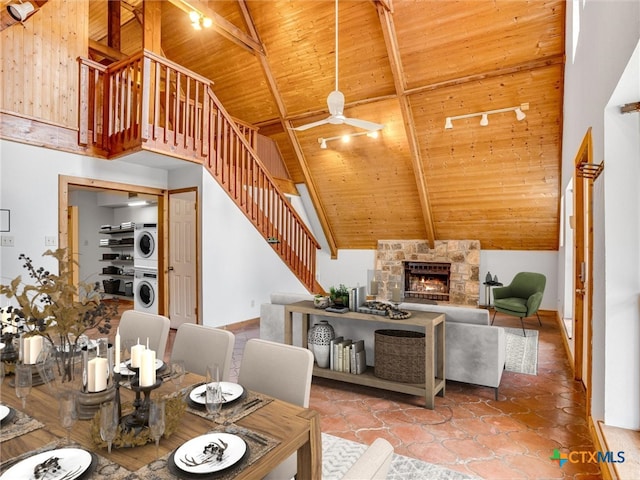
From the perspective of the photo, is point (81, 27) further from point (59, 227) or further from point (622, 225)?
point (622, 225)

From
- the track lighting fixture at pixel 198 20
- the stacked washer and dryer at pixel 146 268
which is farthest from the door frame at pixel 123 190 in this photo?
the track lighting fixture at pixel 198 20

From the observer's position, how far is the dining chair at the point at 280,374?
1684 mm

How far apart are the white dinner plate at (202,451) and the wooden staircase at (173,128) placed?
398cm

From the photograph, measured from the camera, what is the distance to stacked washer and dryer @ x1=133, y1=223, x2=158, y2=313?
20.2ft

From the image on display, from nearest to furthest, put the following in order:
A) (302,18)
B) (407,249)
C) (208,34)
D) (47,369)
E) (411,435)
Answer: (47,369) < (411,435) < (302,18) < (208,34) < (407,249)

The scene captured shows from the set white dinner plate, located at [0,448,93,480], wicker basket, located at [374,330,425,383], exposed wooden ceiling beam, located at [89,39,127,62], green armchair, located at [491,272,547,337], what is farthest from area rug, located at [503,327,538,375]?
exposed wooden ceiling beam, located at [89,39,127,62]

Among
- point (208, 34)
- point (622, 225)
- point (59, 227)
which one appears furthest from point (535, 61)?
point (59, 227)

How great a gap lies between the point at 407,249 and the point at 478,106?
128 inches

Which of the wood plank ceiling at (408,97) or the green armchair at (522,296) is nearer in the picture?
the wood plank ceiling at (408,97)

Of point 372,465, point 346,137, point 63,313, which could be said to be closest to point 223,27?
point 346,137

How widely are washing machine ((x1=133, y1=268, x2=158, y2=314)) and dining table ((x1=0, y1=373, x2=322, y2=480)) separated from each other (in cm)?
475

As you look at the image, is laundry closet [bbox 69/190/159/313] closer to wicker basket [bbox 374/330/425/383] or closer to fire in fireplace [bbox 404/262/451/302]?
fire in fireplace [bbox 404/262/451/302]

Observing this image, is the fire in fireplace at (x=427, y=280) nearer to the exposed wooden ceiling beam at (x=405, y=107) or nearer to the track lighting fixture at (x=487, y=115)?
the exposed wooden ceiling beam at (x=405, y=107)

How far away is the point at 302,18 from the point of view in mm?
5965
